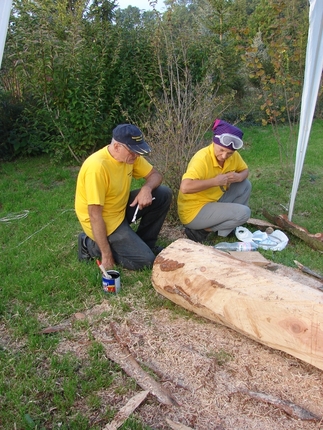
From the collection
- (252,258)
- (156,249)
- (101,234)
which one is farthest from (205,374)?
(156,249)

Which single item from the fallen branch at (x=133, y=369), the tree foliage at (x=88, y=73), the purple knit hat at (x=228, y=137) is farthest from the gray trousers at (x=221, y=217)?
the tree foliage at (x=88, y=73)

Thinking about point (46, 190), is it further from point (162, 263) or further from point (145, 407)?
point (145, 407)

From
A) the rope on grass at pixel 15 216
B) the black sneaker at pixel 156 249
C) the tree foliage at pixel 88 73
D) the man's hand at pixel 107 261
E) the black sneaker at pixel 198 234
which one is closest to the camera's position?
the man's hand at pixel 107 261

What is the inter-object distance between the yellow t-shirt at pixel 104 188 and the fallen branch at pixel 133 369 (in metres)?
1.06

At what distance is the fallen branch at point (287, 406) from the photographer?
2.28 m

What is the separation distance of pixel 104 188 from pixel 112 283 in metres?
0.80

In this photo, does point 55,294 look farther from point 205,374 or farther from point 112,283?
point 205,374

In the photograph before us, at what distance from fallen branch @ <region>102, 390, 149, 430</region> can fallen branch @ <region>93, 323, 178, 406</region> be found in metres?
0.06

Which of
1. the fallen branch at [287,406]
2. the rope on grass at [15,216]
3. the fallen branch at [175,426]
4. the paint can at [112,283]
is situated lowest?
the fallen branch at [287,406]

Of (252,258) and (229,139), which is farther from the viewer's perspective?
(229,139)

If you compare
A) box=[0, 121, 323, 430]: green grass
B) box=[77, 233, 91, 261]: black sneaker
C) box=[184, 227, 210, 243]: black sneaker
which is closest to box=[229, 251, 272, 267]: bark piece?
box=[0, 121, 323, 430]: green grass

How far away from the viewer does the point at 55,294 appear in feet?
11.4

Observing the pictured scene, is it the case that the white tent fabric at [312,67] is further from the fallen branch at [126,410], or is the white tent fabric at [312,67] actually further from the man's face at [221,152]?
the fallen branch at [126,410]

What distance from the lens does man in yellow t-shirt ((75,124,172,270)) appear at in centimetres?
348
